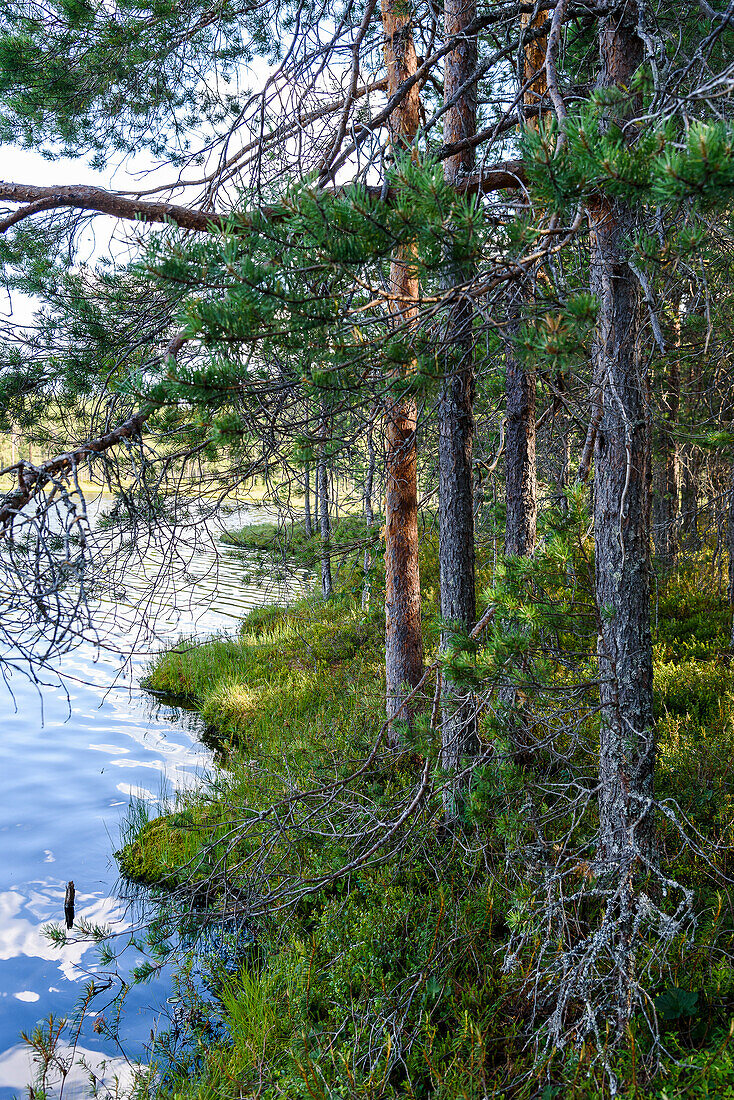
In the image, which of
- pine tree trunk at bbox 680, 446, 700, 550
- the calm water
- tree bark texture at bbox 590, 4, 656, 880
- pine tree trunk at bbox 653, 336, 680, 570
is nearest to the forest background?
tree bark texture at bbox 590, 4, 656, 880

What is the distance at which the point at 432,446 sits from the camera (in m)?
5.52

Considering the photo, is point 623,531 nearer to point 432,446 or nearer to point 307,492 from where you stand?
point 307,492

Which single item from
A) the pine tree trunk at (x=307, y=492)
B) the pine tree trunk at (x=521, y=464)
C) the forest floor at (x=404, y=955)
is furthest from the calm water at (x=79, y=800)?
the pine tree trunk at (x=521, y=464)

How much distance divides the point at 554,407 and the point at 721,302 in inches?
108

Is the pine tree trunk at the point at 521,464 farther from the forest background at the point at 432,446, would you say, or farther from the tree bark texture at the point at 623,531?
the tree bark texture at the point at 623,531

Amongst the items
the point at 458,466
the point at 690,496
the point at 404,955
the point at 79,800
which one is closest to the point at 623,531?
the point at 458,466

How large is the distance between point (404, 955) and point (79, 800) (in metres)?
5.63

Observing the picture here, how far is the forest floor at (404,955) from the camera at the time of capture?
9.06 feet

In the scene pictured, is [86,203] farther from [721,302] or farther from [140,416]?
[721,302]

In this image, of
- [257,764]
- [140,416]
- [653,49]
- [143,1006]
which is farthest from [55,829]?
[653,49]

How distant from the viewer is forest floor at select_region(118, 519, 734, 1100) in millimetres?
2762

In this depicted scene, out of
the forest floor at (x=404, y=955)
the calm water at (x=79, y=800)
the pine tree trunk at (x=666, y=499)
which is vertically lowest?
the calm water at (x=79, y=800)

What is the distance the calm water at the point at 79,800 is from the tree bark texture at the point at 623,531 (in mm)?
1889

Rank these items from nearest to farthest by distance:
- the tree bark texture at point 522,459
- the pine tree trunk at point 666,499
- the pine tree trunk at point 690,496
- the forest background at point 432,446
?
1. the forest background at point 432,446
2. the tree bark texture at point 522,459
3. the pine tree trunk at point 690,496
4. the pine tree trunk at point 666,499
